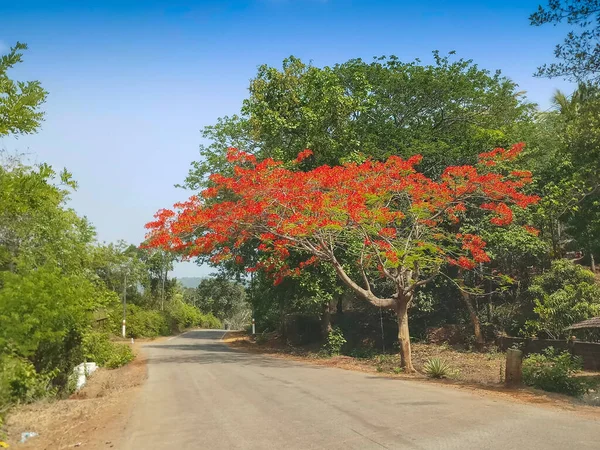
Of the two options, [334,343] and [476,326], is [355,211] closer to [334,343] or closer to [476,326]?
[334,343]

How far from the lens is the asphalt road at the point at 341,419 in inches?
250

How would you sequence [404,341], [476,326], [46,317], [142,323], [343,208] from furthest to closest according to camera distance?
[142,323], [476,326], [404,341], [343,208], [46,317]

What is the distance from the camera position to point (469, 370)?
16.7m

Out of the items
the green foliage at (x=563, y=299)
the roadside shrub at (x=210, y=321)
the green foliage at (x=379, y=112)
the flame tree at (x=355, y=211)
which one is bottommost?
the roadside shrub at (x=210, y=321)

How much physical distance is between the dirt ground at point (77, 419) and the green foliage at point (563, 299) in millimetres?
15353

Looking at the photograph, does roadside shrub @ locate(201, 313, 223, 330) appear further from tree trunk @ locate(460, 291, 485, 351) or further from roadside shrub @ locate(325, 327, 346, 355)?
tree trunk @ locate(460, 291, 485, 351)

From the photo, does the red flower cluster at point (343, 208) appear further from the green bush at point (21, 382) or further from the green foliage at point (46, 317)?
the green bush at point (21, 382)

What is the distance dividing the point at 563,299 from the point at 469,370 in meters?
5.39

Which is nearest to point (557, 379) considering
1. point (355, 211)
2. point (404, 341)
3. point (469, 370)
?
point (404, 341)

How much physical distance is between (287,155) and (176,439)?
16.0 m

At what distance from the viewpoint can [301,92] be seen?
21.6 m

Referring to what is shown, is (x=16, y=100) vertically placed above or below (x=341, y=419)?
above

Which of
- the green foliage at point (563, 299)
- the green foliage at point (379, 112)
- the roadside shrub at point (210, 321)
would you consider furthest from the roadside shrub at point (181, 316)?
the green foliage at point (563, 299)

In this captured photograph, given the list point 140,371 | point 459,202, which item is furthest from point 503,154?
point 140,371
